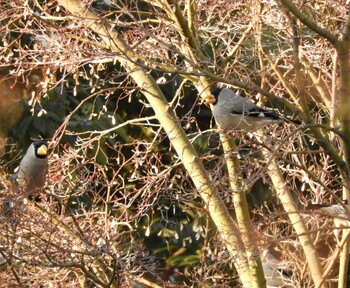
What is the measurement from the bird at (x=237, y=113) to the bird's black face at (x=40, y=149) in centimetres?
145

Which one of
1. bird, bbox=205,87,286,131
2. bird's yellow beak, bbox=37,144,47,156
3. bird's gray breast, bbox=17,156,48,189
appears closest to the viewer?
bird, bbox=205,87,286,131

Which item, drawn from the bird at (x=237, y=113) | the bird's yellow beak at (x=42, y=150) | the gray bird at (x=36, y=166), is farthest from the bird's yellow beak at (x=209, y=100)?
the bird's yellow beak at (x=42, y=150)

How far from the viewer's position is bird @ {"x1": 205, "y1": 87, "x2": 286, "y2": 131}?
Answer: 4867 mm

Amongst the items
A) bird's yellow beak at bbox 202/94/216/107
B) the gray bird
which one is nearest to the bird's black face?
the gray bird

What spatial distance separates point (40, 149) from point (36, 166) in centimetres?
17

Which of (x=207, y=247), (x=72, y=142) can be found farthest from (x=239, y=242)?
(x=72, y=142)

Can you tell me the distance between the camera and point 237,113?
5.04m

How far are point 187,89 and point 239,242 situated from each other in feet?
14.3

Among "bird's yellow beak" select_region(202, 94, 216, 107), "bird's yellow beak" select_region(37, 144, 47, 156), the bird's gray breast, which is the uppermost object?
"bird's yellow beak" select_region(202, 94, 216, 107)

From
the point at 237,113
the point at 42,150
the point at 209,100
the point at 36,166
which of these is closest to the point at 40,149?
the point at 42,150

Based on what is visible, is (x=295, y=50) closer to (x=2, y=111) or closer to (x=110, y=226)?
(x=110, y=226)

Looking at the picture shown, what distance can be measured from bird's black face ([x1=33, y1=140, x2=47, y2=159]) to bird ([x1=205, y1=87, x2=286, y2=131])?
57.2 inches

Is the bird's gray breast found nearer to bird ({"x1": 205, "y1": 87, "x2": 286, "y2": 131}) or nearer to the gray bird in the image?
the gray bird

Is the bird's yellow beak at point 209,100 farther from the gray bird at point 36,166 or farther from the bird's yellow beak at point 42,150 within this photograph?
the bird's yellow beak at point 42,150
